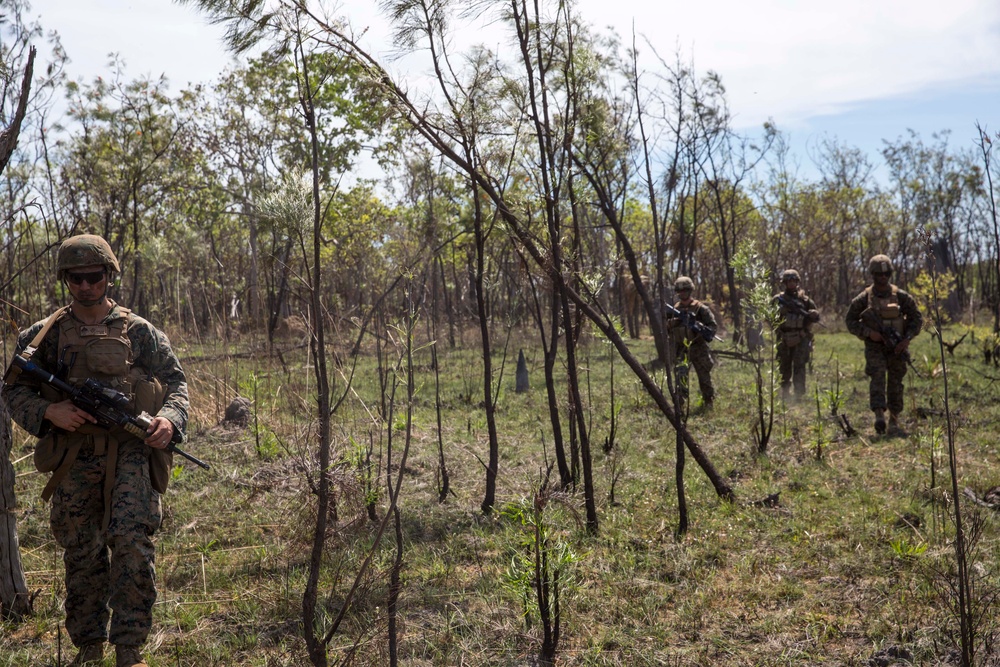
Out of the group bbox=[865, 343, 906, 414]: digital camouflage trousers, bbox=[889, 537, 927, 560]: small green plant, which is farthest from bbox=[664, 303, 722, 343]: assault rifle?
bbox=[889, 537, 927, 560]: small green plant

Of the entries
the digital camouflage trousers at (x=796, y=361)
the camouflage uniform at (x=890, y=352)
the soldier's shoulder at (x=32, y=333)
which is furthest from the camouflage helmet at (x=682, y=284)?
the soldier's shoulder at (x=32, y=333)

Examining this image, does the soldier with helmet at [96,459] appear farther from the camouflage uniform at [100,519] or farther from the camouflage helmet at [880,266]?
the camouflage helmet at [880,266]

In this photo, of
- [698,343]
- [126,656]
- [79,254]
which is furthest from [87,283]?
[698,343]

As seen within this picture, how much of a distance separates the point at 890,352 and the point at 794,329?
5.42ft

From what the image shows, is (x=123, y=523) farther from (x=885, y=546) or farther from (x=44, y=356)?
(x=885, y=546)

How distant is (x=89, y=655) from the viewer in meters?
3.01

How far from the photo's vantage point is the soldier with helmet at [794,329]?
8414mm

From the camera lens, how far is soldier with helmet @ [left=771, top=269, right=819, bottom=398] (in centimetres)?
841

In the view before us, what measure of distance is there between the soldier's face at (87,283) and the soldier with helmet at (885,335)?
619cm

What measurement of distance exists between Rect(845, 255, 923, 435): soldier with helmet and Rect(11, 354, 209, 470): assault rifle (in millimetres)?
6125

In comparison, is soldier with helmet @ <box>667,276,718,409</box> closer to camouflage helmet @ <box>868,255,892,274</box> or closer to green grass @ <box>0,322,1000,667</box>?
green grass @ <box>0,322,1000,667</box>

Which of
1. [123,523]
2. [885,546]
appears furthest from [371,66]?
[885,546]

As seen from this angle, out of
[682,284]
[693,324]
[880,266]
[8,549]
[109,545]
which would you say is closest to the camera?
[109,545]

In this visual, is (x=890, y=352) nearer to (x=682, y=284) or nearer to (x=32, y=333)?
(x=682, y=284)
